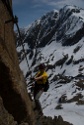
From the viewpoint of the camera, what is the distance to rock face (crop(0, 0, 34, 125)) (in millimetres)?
15195

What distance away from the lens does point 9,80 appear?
1552 cm

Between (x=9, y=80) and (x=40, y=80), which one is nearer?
(x=9, y=80)

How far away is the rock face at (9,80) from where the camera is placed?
1520 centimetres

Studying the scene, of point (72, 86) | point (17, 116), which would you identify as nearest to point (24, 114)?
point (17, 116)

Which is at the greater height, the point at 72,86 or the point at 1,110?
the point at 1,110

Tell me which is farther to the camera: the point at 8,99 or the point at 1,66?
the point at 8,99

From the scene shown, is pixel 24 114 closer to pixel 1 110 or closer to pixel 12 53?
pixel 12 53

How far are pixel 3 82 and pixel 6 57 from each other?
1392mm

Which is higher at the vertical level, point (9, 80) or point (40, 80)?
point (9, 80)

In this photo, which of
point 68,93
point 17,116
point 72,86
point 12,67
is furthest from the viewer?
point 72,86

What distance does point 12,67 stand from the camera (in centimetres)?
1596

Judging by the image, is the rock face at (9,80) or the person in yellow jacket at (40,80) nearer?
the rock face at (9,80)

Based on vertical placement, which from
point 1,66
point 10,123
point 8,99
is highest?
point 1,66

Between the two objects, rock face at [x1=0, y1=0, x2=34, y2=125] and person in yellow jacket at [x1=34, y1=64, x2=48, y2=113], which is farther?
person in yellow jacket at [x1=34, y1=64, x2=48, y2=113]
